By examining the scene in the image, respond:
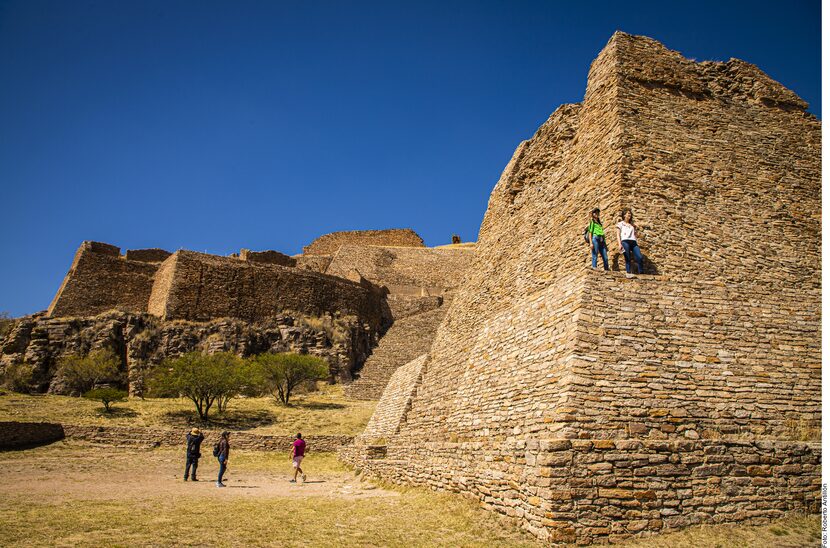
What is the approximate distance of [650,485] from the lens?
21.5ft

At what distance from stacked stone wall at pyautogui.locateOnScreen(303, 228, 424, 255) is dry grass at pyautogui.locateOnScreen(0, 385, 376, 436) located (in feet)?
106

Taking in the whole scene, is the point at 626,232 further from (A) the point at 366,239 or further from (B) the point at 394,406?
(A) the point at 366,239

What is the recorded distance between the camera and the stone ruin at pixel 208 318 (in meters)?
28.8

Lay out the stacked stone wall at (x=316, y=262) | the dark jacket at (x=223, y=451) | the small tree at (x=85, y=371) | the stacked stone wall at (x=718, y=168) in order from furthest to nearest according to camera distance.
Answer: the stacked stone wall at (x=316, y=262), the small tree at (x=85, y=371), the dark jacket at (x=223, y=451), the stacked stone wall at (x=718, y=168)

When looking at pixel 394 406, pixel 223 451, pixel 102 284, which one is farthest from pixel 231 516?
pixel 102 284

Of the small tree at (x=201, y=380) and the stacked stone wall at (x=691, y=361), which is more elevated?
the stacked stone wall at (x=691, y=361)

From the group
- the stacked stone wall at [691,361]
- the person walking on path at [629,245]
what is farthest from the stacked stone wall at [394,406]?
the stacked stone wall at [691,361]

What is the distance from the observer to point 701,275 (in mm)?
9852

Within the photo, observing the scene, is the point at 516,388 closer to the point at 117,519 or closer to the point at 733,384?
the point at 733,384

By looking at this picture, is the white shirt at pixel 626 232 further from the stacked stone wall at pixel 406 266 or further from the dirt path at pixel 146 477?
the stacked stone wall at pixel 406 266

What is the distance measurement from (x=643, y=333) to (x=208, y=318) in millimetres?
27643

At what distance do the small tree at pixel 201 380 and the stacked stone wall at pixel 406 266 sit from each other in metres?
20.8

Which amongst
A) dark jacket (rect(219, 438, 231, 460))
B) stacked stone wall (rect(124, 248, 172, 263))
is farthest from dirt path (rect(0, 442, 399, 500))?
stacked stone wall (rect(124, 248, 172, 263))

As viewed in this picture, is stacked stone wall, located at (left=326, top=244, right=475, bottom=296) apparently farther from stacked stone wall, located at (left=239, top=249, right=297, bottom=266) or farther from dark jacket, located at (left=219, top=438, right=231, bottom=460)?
dark jacket, located at (left=219, top=438, right=231, bottom=460)
